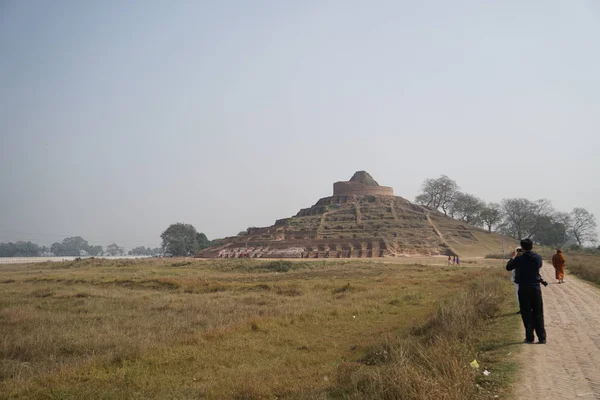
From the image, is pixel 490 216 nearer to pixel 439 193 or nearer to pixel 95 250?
pixel 439 193

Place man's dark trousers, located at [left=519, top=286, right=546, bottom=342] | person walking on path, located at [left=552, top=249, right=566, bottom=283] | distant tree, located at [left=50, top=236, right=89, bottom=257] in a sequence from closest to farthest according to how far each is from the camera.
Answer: man's dark trousers, located at [left=519, top=286, right=546, bottom=342] < person walking on path, located at [left=552, top=249, right=566, bottom=283] < distant tree, located at [left=50, top=236, right=89, bottom=257]

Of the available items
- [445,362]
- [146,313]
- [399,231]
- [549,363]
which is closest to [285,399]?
[445,362]

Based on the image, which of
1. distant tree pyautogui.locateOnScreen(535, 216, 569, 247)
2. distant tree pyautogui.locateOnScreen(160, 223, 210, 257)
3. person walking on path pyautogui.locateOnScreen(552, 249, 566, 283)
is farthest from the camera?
distant tree pyautogui.locateOnScreen(160, 223, 210, 257)

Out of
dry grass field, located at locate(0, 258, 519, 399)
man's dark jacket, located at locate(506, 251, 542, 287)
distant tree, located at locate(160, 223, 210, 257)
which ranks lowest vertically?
dry grass field, located at locate(0, 258, 519, 399)

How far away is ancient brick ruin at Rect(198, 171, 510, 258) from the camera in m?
53.8

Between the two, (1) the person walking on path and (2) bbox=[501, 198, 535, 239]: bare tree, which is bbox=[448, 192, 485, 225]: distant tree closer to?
(2) bbox=[501, 198, 535, 239]: bare tree

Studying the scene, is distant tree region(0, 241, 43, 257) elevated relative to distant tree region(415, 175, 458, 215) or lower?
lower

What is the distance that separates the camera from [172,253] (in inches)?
3346

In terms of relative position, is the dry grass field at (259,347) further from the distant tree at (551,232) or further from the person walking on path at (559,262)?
the distant tree at (551,232)

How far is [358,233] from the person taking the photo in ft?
190

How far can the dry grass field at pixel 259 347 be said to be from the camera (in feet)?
17.6

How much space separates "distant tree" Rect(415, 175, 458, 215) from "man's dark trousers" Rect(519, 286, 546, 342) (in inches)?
3068

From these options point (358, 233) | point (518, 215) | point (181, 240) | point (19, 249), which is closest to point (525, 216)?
point (518, 215)

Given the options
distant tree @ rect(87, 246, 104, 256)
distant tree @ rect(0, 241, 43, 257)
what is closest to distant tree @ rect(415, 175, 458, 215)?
distant tree @ rect(0, 241, 43, 257)
